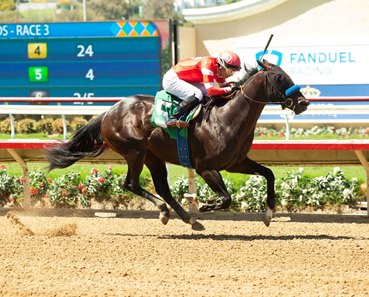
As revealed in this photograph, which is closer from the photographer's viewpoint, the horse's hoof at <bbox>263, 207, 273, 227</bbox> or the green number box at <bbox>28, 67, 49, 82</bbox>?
the horse's hoof at <bbox>263, 207, 273, 227</bbox>

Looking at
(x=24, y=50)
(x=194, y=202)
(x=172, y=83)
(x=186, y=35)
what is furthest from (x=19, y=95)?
(x=172, y=83)

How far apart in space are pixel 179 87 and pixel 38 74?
1081 cm

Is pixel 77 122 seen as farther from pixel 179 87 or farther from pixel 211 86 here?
pixel 211 86

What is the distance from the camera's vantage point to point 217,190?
8.03 metres

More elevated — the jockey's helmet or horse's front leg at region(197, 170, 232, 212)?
the jockey's helmet

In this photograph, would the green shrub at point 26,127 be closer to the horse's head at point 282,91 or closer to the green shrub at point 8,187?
the green shrub at point 8,187

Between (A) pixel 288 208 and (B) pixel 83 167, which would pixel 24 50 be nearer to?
(B) pixel 83 167

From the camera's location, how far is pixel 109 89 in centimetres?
1831

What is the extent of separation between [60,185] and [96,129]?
1.87m

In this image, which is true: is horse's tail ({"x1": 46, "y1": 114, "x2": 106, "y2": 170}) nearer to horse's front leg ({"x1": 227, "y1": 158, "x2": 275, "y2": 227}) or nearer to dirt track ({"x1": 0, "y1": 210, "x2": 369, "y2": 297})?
dirt track ({"x1": 0, "y1": 210, "x2": 369, "y2": 297})

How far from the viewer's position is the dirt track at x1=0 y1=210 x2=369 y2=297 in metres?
5.81

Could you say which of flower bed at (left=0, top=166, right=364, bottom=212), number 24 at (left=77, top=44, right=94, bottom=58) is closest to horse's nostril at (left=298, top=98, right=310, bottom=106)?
flower bed at (left=0, top=166, right=364, bottom=212)

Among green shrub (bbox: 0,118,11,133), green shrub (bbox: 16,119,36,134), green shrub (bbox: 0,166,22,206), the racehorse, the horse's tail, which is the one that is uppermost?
the racehorse

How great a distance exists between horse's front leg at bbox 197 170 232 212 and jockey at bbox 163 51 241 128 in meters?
0.46
